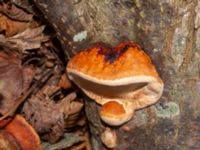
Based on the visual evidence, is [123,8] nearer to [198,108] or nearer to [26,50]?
[198,108]

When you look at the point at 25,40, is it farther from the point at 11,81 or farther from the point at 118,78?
the point at 118,78

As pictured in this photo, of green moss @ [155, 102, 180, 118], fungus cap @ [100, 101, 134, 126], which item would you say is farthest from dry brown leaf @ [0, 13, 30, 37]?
green moss @ [155, 102, 180, 118]

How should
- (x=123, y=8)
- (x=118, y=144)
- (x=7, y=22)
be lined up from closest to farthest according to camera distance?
(x=123, y=8) < (x=118, y=144) < (x=7, y=22)

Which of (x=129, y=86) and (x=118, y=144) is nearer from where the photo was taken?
(x=129, y=86)

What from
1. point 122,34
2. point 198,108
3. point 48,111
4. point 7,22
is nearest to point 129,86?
point 122,34

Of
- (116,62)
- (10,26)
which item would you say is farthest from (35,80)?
(116,62)
